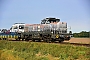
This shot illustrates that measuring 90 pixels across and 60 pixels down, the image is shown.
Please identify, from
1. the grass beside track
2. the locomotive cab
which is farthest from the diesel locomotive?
the grass beside track

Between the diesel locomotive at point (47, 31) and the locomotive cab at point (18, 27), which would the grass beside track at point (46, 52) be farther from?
the locomotive cab at point (18, 27)

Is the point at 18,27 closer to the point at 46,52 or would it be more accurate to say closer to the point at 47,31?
the point at 47,31

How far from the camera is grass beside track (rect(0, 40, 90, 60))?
49.3 ft

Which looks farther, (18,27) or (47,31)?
(18,27)

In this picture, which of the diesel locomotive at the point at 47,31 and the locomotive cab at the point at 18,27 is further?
the locomotive cab at the point at 18,27

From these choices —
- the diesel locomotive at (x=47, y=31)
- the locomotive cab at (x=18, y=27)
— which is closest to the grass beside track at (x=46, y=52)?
the diesel locomotive at (x=47, y=31)

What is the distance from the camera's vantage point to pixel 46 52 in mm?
17938

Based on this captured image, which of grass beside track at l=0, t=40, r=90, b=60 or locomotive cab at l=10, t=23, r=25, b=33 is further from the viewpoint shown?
locomotive cab at l=10, t=23, r=25, b=33

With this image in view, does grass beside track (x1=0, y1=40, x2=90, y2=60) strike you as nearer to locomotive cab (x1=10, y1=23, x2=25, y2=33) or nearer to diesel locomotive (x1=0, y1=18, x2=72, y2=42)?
diesel locomotive (x1=0, y1=18, x2=72, y2=42)

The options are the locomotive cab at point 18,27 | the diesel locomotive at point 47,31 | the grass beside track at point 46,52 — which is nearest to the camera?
the grass beside track at point 46,52

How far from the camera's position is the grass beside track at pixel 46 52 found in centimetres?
1502

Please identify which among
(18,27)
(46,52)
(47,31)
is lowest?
(46,52)

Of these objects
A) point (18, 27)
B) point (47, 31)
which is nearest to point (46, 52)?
point (47, 31)

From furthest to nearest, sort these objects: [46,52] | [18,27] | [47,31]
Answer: [18,27] → [47,31] → [46,52]
